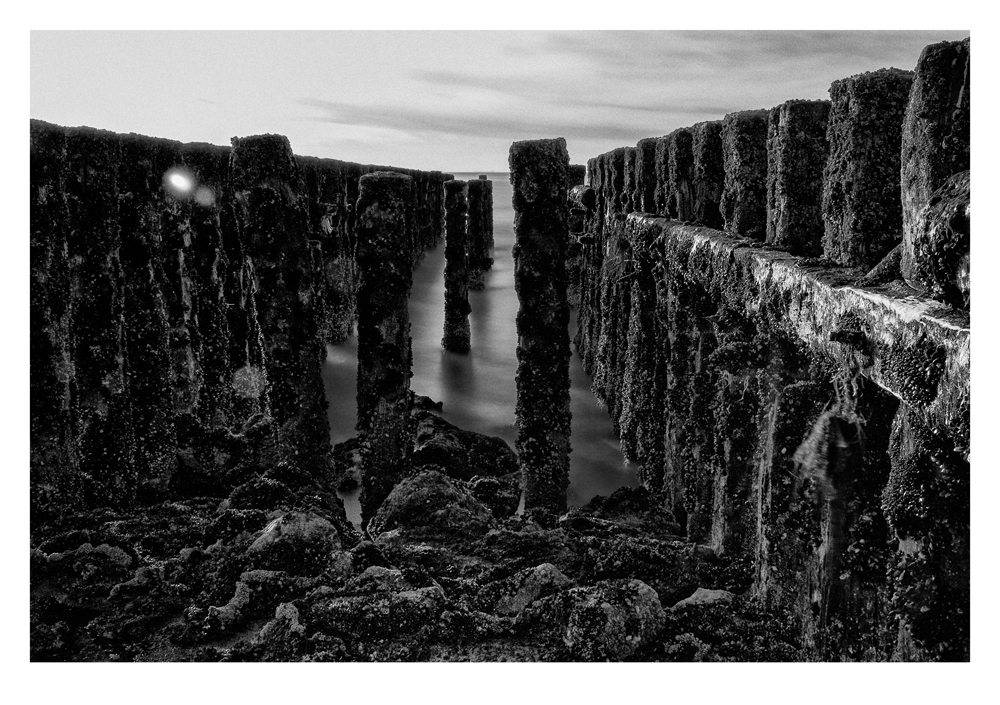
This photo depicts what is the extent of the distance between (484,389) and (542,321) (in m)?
2.89

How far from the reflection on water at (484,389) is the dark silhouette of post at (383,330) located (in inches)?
47.9

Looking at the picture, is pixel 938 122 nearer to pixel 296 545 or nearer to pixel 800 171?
pixel 800 171

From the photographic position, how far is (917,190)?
66.2 inches

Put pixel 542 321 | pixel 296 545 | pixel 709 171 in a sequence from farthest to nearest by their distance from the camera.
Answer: pixel 542 321 < pixel 709 171 < pixel 296 545

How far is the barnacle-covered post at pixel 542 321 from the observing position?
156 inches

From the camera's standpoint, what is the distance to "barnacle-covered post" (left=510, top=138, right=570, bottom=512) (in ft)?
13.0

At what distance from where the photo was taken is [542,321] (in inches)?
161

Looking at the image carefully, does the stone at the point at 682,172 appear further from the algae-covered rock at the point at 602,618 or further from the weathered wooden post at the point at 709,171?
the algae-covered rock at the point at 602,618

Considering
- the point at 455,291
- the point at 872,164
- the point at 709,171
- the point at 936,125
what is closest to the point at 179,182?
the point at 709,171

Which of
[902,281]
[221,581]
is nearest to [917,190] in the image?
[902,281]

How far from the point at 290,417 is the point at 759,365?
2364 millimetres

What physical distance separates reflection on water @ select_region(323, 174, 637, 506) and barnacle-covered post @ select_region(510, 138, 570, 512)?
0.46 meters

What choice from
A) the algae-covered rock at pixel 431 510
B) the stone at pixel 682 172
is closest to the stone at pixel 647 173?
the stone at pixel 682 172

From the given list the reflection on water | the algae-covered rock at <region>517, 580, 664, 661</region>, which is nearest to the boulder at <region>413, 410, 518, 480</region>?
the reflection on water
